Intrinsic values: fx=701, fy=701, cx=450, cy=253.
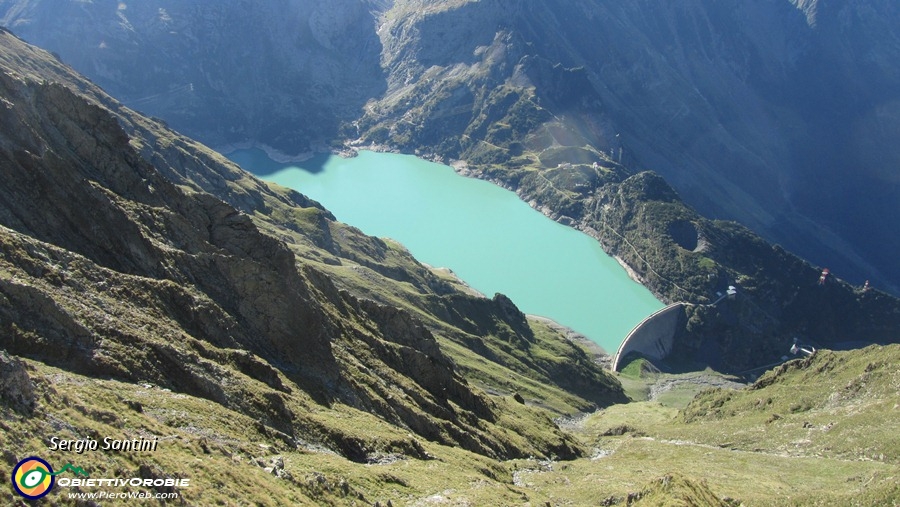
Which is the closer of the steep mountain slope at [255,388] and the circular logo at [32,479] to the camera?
the circular logo at [32,479]

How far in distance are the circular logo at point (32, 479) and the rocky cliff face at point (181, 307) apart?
15.2 m

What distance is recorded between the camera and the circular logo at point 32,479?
83.0 feet

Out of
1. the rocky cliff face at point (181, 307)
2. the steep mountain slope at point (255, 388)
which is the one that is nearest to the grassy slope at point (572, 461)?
the steep mountain slope at point (255, 388)

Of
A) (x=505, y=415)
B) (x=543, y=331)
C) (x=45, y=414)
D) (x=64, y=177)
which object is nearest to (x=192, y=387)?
(x=45, y=414)

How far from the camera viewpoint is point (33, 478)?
25922 millimetres

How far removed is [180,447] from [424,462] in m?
23.8

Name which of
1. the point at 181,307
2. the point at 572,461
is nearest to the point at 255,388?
the point at 181,307

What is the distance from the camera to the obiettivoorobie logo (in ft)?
83.0

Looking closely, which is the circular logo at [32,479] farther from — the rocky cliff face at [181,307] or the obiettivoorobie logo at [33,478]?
the rocky cliff face at [181,307]

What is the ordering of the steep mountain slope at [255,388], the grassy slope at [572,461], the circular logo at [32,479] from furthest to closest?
the steep mountain slope at [255,388], the grassy slope at [572,461], the circular logo at [32,479]

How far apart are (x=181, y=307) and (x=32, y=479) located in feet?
94.8

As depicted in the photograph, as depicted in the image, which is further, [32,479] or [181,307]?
[181,307]

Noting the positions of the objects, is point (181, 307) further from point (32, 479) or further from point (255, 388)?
point (32, 479)

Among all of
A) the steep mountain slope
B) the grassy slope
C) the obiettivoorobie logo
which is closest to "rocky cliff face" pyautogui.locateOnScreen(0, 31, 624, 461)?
the steep mountain slope
